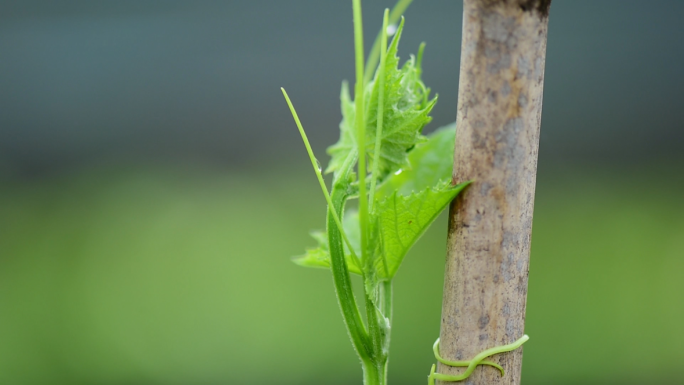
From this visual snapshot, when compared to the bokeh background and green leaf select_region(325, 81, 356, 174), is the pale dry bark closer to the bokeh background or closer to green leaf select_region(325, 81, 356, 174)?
green leaf select_region(325, 81, 356, 174)

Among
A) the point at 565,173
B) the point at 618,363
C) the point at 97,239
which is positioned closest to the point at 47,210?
the point at 97,239

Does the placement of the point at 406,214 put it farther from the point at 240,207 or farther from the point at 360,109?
the point at 240,207


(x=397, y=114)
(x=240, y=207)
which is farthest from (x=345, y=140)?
(x=240, y=207)

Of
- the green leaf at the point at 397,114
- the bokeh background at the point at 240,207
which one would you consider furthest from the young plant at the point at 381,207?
the bokeh background at the point at 240,207

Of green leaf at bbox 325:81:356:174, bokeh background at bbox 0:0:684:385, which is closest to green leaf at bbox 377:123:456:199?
green leaf at bbox 325:81:356:174

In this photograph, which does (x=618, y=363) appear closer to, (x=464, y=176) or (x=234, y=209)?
(x=234, y=209)

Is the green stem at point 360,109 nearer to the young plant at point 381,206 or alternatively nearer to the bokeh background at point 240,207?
the young plant at point 381,206

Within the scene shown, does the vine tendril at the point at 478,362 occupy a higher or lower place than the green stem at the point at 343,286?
lower
